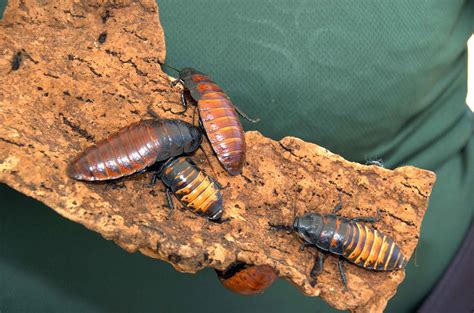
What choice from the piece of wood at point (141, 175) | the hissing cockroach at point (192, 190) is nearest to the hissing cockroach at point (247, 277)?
the piece of wood at point (141, 175)

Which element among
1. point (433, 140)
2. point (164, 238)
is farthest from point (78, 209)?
point (433, 140)

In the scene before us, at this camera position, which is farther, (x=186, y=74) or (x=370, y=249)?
(x=186, y=74)

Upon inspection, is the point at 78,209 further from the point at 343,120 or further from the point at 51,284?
the point at 343,120

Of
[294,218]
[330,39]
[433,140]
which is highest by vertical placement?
[330,39]

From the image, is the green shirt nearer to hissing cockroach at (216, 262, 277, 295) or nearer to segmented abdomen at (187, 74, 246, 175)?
segmented abdomen at (187, 74, 246, 175)

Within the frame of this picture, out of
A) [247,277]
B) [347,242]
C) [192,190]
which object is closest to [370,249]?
[347,242]

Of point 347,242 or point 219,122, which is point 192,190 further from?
point 347,242

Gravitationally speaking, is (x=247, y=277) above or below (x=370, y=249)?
below
